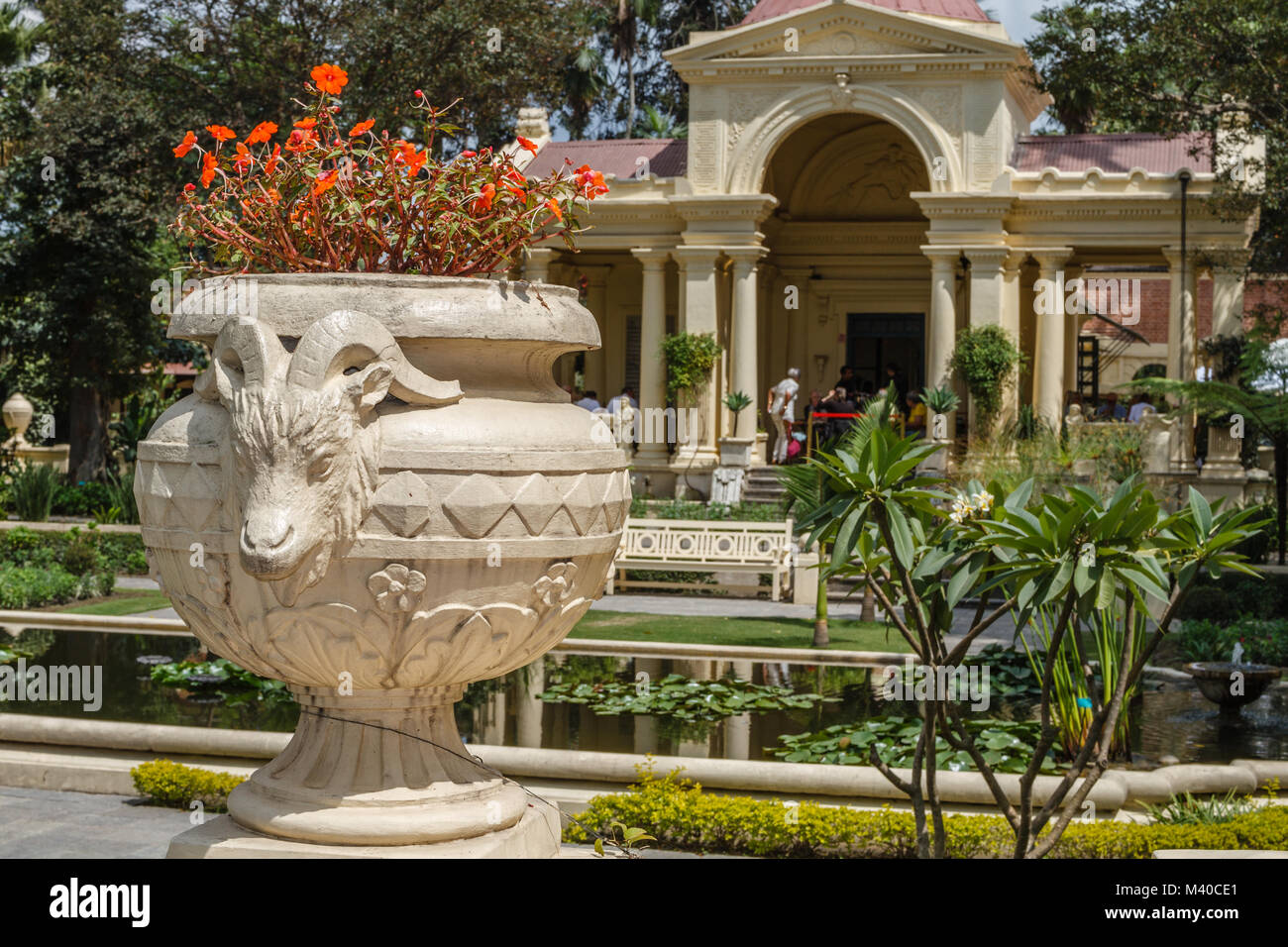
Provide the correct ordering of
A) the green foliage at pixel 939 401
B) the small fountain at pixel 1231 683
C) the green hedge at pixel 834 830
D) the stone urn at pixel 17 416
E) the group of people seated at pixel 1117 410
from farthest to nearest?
the stone urn at pixel 17 416 → the group of people seated at pixel 1117 410 → the green foliage at pixel 939 401 → the small fountain at pixel 1231 683 → the green hedge at pixel 834 830

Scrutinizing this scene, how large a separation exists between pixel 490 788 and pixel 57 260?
2737 cm

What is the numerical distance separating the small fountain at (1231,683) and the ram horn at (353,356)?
26.3ft

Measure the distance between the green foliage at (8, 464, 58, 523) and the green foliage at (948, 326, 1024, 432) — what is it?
1544cm

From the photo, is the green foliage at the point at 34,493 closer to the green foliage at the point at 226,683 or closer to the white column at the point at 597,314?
the green foliage at the point at 226,683

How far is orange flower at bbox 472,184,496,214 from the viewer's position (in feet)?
15.9

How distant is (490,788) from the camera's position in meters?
4.79

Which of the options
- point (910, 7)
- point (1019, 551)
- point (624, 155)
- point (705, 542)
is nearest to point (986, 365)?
point (910, 7)

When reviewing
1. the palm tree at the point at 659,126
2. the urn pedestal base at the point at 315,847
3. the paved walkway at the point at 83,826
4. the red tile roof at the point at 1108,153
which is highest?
the palm tree at the point at 659,126

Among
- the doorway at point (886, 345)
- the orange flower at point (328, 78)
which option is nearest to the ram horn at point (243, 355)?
the orange flower at point (328, 78)

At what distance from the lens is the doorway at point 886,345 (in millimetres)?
32438

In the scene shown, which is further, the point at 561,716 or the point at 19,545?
the point at 19,545

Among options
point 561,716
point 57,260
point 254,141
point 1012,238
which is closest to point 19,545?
point 561,716

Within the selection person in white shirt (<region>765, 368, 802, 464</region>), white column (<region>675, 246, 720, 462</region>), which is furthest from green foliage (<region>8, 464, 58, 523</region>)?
person in white shirt (<region>765, 368, 802, 464</region>)

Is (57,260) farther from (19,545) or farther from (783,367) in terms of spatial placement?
Result: (783,367)
